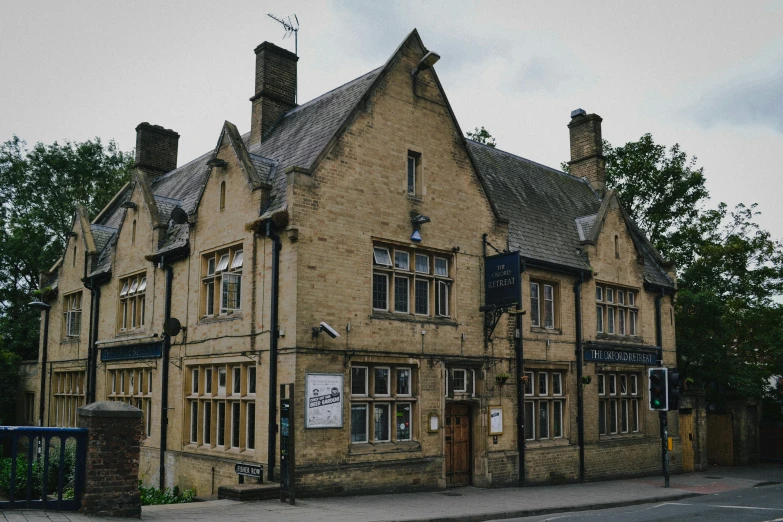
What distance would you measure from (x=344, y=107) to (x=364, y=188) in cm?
283

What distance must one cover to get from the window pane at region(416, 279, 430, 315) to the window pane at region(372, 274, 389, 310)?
3.62 feet

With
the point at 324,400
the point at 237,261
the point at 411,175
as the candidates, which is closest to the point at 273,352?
the point at 324,400

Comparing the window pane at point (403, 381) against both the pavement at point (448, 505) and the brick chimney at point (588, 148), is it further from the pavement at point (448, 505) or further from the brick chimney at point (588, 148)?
the brick chimney at point (588, 148)

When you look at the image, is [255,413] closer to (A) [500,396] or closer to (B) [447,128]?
(A) [500,396]

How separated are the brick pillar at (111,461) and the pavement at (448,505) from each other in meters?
0.30

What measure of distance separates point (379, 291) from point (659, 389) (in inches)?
331

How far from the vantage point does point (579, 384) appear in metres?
22.6

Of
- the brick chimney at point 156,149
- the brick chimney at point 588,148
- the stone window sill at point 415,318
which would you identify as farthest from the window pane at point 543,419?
the brick chimney at point 156,149

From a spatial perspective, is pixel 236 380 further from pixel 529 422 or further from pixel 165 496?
pixel 529 422

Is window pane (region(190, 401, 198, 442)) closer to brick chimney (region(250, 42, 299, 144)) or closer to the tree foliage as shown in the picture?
brick chimney (region(250, 42, 299, 144))

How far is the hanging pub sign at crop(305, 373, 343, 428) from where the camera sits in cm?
1567

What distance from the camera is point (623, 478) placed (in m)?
23.6

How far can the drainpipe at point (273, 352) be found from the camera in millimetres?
15820

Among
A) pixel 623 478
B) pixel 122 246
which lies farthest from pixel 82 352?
pixel 623 478
